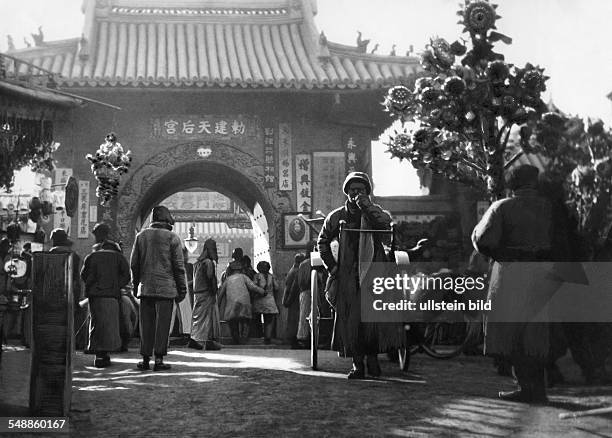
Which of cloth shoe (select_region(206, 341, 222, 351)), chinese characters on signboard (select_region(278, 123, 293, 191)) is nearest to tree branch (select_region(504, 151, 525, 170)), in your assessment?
cloth shoe (select_region(206, 341, 222, 351))

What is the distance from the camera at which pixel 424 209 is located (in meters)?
13.2

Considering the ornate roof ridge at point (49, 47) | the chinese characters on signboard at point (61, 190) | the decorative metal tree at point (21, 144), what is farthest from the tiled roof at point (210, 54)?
the decorative metal tree at point (21, 144)

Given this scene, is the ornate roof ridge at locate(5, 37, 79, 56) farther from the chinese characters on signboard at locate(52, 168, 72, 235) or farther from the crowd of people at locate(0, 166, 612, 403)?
the crowd of people at locate(0, 166, 612, 403)

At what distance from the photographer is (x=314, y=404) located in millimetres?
5082

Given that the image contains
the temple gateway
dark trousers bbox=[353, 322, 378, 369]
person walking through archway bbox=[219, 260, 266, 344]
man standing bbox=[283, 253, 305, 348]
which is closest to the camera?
dark trousers bbox=[353, 322, 378, 369]

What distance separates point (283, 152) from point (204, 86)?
1.95 meters

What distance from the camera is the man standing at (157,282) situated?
7.40m

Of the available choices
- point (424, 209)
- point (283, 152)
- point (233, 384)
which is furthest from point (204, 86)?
point (233, 384)

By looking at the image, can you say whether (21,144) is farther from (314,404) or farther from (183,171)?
(183,171)

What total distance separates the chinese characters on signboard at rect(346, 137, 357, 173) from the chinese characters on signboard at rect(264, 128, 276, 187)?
1.26 metres

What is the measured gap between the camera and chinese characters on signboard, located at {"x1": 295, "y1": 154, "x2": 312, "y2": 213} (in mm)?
13432

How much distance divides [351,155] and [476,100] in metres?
5.86

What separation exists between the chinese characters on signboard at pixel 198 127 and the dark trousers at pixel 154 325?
635 cm

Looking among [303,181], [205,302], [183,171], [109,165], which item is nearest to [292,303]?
[205,302]
